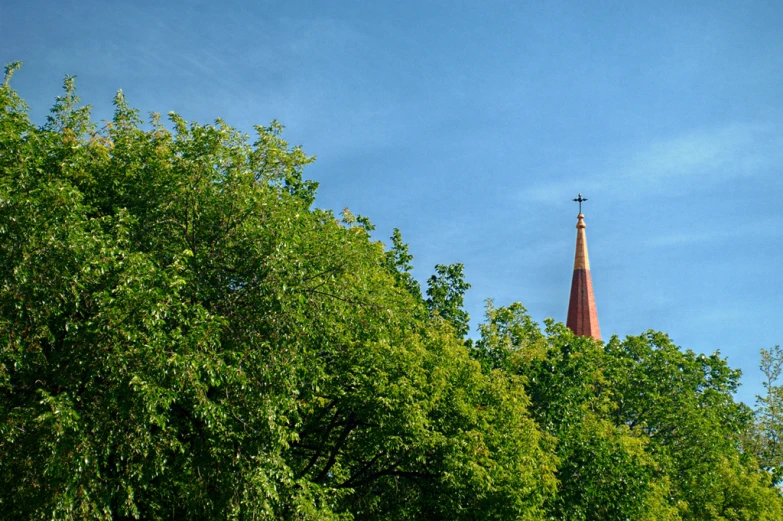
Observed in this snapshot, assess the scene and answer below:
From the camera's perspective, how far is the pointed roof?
5566 centimetres

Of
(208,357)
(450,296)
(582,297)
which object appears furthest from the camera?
(582,297)

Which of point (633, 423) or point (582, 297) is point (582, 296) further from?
point (633, 423)

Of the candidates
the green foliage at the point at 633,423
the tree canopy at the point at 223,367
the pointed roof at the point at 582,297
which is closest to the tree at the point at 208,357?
the tree canopy at the point at 223,367

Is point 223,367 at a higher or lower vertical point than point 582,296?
lower

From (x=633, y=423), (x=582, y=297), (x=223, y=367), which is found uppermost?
(x=582, y=297)

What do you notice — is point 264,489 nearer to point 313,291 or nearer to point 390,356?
point 313,291

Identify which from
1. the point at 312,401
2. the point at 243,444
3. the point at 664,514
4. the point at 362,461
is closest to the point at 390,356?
the point at 312,401

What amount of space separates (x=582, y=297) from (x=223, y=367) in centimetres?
4413

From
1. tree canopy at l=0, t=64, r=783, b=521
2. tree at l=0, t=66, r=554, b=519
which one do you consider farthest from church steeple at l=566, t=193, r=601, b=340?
tree at l=0, t=66, r=554, b=519

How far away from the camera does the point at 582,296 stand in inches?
2229

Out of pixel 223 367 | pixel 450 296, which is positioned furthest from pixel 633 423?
pixel 223 367

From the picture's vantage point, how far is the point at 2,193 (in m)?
14.4

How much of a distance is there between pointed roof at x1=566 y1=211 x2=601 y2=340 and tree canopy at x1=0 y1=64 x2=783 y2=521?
2731 cm

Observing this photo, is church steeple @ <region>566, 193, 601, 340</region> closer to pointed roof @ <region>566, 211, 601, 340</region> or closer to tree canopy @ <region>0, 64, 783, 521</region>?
pointed roof @ <region>566, 211, 601, 340</region>
